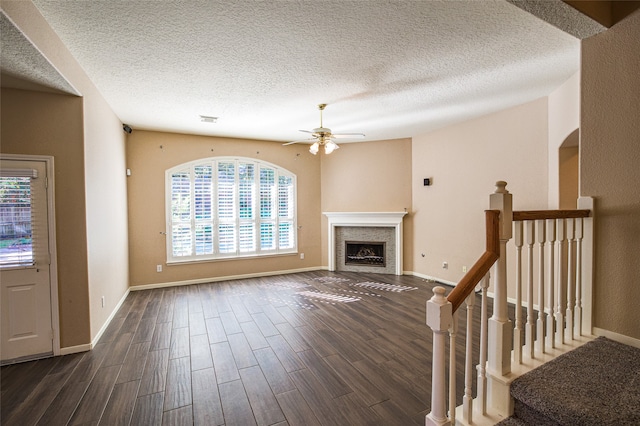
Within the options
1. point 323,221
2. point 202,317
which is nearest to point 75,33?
point 202,317

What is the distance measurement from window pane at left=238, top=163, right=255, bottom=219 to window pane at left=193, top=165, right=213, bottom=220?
0.56 metres

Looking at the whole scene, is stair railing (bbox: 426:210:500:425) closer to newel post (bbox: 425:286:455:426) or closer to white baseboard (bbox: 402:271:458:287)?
newel post (bbox: 425:286:455:426)

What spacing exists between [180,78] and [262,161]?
2966 millimetres

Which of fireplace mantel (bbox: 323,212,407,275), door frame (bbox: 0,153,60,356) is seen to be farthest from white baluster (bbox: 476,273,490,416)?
fireplace mantel (bbox: 323,212,407,275)

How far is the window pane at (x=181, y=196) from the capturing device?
17.6 ft

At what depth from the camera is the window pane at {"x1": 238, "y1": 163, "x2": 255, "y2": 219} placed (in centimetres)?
586

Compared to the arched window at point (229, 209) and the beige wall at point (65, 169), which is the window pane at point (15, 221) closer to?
the beige wall at point (65, 169)

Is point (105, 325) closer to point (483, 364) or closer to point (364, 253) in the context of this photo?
point (483, 364)

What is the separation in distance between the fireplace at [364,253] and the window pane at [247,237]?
2004 millimetres

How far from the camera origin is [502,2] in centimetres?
201

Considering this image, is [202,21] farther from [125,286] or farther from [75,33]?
[125,286]

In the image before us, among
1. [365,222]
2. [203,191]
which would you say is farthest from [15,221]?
[365,222]

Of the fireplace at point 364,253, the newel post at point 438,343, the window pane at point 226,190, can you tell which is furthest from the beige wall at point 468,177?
the window pane at point 226,190

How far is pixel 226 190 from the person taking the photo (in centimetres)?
573
